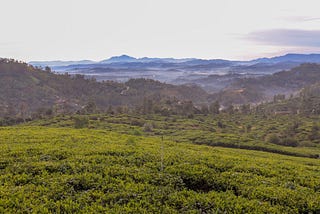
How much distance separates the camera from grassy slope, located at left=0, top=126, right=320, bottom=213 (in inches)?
332

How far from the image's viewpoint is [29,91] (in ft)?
529

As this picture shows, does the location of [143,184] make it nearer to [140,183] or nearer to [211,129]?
[140,183]

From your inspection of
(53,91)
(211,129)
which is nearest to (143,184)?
(211,129)

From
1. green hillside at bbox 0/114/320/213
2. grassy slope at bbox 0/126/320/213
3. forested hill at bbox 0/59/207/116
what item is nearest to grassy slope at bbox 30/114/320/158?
grassy slope at bbox 0/126/320/213

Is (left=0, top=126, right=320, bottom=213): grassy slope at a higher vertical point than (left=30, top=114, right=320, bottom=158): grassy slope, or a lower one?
higher

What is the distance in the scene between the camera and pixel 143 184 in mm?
9695

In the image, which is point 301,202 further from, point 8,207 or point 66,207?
point 8,207

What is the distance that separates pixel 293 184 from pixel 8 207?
885 cm

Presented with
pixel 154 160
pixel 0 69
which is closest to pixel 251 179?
pixel 154 160

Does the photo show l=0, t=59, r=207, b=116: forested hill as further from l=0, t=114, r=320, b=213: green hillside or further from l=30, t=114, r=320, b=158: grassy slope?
l=0, t=114, r=320, b=213: green hillside

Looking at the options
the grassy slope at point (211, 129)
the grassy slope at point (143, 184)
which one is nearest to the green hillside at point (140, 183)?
the grassy slope at point (143, 184)

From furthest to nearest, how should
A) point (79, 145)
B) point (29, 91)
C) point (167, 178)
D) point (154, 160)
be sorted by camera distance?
point (29, 91) < point (79, 145) < point (154, 160) < point (167, 178)

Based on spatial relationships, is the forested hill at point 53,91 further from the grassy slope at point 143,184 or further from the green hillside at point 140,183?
the grassy slope at point 143,184

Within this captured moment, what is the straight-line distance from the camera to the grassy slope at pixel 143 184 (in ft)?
27.7
